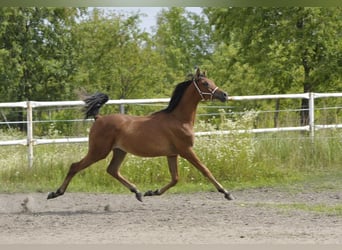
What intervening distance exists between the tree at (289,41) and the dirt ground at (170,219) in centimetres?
468

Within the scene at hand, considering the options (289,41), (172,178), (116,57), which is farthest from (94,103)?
(116,57)

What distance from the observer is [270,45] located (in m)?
12.2

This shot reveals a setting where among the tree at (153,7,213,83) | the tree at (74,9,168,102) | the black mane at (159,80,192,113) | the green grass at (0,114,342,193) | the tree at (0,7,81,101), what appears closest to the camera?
the black mane at (159,80,192,113)

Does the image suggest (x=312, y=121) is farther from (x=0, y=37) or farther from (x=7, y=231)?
(x=0, y=37)

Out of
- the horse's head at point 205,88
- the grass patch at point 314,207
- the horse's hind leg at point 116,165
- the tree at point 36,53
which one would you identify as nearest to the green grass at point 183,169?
the horse's hind leg at point 116,165

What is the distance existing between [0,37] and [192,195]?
29.9ft

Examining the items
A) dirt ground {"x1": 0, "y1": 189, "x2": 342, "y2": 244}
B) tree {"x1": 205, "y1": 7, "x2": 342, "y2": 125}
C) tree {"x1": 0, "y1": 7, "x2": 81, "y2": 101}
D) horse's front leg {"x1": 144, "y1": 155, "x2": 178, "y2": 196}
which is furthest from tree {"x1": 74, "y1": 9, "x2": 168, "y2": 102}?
horse's front leg {"x1": 144, "y1": 155, "x2": 178, "y2": 196}

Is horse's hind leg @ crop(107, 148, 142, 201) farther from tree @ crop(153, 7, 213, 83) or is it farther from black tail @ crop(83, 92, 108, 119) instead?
tree @ crop(153, 7, 213, 83)

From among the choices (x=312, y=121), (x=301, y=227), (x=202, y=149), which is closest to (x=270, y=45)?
(x=312, y=121)

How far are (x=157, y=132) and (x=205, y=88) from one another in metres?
0.56

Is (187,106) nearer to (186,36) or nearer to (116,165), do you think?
(116,165)

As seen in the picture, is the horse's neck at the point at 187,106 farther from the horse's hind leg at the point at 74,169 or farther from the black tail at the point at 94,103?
the horse's hind leg at the point at 74,169

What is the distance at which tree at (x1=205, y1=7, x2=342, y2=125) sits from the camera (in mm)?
11648

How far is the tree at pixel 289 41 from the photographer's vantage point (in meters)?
11.6
